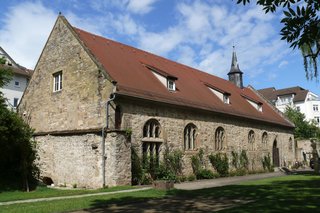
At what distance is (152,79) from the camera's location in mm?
22188

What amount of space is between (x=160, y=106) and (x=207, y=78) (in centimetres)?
1282

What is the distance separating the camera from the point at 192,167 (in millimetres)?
22266

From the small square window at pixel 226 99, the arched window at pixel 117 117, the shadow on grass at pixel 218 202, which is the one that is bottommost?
the shadow on grass at pixel 218 202

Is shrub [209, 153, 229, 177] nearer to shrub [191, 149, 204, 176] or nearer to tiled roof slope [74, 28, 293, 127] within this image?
shrub [191, 149, 204, 176]

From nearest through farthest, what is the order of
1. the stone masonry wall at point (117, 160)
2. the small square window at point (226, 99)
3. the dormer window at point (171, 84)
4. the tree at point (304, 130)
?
the stone masonry wall at point (117, 160), the dormer window at point (171, 84), the small square window at point (226, 99), the tree at point (304, 130)

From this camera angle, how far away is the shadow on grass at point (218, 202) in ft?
34.6

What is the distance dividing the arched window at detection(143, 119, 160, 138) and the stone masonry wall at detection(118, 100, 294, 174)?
24cm

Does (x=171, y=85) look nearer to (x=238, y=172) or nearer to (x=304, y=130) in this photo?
(x=238, y=172)

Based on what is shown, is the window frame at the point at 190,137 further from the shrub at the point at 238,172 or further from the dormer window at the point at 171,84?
the shrub at the point at 238,172

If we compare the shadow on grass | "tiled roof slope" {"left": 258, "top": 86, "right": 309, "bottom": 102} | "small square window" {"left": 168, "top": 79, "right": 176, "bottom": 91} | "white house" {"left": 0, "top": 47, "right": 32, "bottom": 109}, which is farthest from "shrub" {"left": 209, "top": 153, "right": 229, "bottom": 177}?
"tiled roof slope" {"left": 258, "top": 86, "right": 309, "bottom": 102}

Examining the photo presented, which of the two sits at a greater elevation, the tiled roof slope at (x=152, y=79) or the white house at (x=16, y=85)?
the white house at (x=16, y=85)

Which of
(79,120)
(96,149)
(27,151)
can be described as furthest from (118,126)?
(27,151)

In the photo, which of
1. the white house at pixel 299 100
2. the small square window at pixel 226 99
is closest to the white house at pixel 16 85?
the small square window at pixel 226 99

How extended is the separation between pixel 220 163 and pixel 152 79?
7.47 metres
